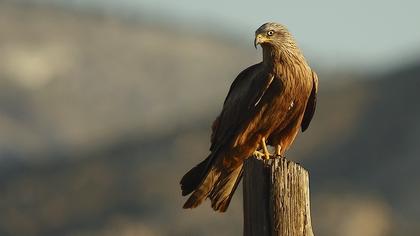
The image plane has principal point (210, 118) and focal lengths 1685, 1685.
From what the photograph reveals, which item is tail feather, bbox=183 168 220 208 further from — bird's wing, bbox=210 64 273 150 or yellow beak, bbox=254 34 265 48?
yellow beak, bbox=254 34 265 48

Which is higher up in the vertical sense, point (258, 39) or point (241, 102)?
point (258, 39)

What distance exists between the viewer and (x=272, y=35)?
17516mm

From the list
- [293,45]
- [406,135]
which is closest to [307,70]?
[293,45]

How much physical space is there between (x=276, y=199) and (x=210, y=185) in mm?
3585

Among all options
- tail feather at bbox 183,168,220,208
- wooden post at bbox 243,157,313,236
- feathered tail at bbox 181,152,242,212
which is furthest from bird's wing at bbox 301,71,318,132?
wooden post at bbox 243,157,313,236

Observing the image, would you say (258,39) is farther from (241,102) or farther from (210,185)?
(210,185)

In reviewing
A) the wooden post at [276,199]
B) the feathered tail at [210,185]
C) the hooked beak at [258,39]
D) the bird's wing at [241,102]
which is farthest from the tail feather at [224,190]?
the wooden post at [276,199]

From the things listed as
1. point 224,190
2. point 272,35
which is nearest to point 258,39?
point 272,35

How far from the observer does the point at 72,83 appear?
7574 inches

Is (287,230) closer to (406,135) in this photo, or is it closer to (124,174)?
(124,174)

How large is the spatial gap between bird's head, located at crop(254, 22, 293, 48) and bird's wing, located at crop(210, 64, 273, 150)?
0.34m

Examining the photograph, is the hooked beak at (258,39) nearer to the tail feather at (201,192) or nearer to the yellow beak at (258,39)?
the yellow beak at (258,39)

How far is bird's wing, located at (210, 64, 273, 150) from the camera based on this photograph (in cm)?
1681

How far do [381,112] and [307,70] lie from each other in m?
68.1
